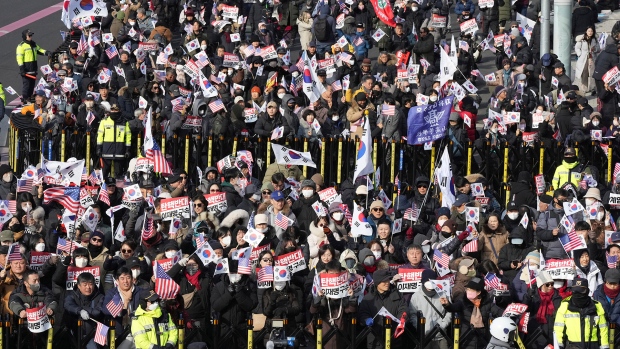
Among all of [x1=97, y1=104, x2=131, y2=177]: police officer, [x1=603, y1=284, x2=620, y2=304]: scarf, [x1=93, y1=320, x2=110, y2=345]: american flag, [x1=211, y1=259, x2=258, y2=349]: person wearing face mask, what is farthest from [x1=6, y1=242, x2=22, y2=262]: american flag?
[x1=603, y1=284, x2=620, y2=304]: scarf

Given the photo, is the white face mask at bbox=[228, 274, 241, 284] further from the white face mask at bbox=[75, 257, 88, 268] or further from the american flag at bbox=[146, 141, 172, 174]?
the american flag at bbox=[146, 141, 172, 174]

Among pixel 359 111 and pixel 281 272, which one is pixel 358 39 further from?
pixel 281 272

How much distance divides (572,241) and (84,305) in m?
6.31

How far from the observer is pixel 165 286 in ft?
66.2

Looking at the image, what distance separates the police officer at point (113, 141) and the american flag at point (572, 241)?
8.94m

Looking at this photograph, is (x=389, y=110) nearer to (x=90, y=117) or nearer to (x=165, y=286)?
(x=90, y=117)

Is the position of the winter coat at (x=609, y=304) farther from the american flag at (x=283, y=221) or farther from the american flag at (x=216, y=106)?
the american flag at (x=216, y=106)

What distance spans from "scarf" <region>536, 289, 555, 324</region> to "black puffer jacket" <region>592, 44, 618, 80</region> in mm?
11597

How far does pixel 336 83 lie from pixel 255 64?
215cm

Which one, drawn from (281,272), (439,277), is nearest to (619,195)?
(439,277)

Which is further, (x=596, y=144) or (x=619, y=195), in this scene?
(x=596, y=144)

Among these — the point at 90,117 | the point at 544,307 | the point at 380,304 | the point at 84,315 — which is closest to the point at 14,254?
the point at 84,315

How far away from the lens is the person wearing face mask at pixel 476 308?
19.8 meters

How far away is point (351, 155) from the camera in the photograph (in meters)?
27.9
